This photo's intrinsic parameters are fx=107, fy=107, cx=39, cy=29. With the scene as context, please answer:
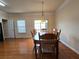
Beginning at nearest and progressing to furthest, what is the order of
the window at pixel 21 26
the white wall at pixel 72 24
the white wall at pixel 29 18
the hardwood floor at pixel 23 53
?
the hardwood floor at pixel 23 53
the white wall at pixel 72 24
the white wall at pixel 29 18
the window at pixel 21 26

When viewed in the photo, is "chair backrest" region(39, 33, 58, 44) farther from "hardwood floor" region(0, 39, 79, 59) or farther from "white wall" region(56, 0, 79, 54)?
"white wall" region(56, 0, 79, 54)

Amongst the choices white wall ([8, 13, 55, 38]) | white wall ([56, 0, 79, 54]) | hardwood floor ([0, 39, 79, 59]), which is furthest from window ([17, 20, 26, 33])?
white wall ([56, 0, 79, 54])

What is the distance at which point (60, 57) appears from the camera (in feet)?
13.7

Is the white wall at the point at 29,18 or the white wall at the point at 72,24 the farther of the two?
the white wall at the point at 29,18

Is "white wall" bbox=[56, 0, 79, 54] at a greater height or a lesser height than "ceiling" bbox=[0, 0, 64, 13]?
lesser

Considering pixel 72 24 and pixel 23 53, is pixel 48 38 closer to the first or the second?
pixel 23 53

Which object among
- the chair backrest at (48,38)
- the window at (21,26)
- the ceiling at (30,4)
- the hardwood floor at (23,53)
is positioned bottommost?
the hardwood floor at (23,53)

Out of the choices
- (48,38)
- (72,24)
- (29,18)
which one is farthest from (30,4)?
(29,18)

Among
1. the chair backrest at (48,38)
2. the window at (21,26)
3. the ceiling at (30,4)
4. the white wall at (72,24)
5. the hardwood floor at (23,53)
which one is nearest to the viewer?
the chair backrest at (48,38)

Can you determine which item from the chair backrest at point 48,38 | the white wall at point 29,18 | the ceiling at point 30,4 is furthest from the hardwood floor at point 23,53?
the white wall at point 29,18

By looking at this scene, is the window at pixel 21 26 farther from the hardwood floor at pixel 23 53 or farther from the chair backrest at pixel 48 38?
the chair backrest at pixel 48 38

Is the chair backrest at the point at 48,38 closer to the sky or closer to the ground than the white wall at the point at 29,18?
closer to the ground

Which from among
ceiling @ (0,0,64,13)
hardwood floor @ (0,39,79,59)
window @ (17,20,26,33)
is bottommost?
hardwood floor @ (0,39,79,59)

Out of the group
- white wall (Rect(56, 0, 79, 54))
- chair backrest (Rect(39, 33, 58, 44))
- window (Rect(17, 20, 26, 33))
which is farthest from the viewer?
window (Rect(17, 20, 26, 33))
